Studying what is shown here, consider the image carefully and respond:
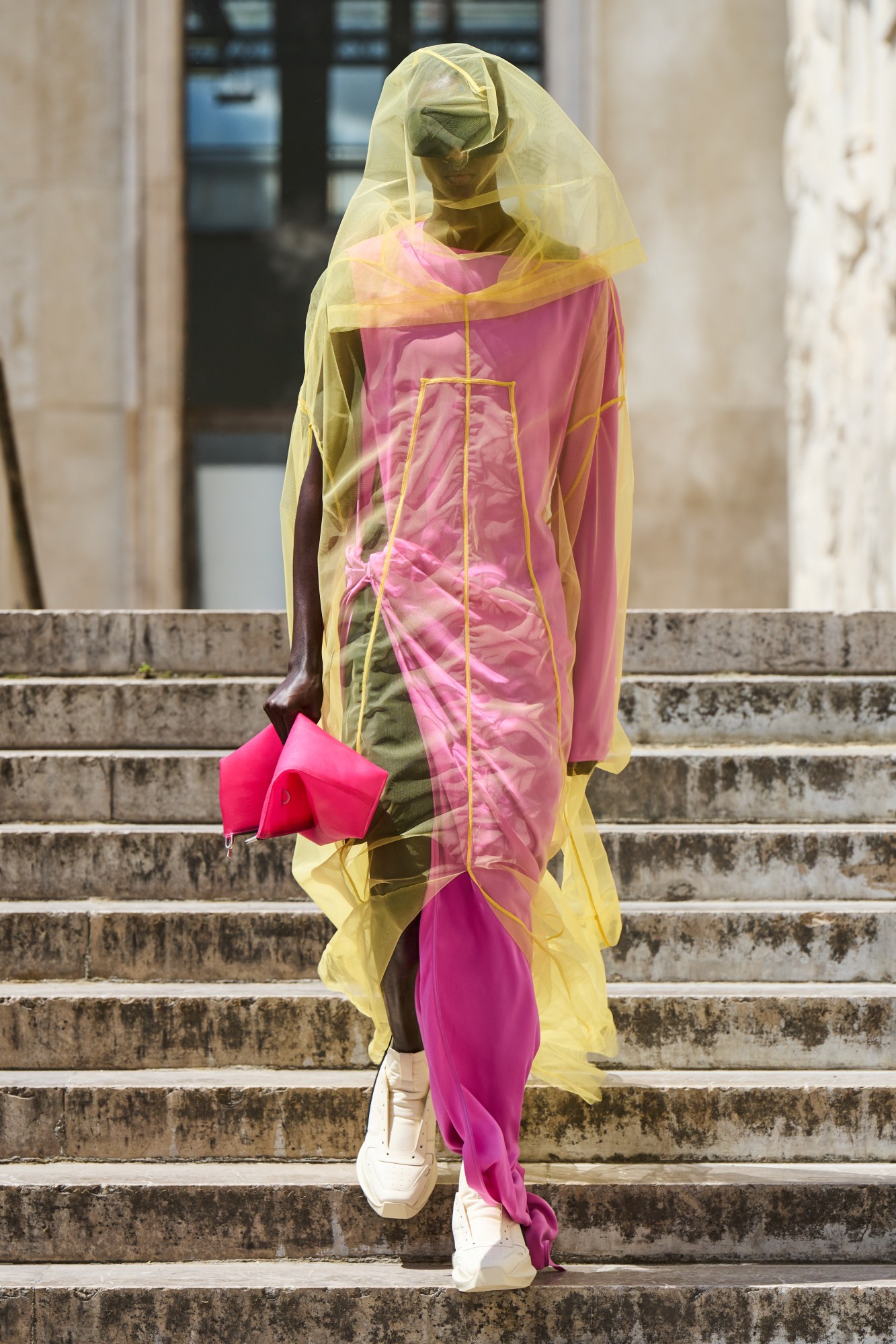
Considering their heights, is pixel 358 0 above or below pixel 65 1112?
above

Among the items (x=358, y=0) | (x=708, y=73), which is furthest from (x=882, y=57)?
(x=358, y=0)

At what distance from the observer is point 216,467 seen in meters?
9.50

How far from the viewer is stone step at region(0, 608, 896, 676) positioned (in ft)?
13.0

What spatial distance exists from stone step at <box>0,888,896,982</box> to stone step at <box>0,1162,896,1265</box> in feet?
2.10

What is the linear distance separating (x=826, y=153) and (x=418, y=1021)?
6.72 metres

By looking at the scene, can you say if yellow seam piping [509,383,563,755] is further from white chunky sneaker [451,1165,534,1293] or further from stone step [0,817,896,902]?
stone step [0,817,896,902]

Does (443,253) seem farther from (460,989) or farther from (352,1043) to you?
(352,1043)

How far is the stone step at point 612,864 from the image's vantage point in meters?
3.25

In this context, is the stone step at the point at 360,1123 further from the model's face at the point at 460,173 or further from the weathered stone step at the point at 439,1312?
the model's face at the point at 460,173

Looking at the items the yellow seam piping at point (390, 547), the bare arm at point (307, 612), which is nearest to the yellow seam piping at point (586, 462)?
the yellow seam piping at point (390, 547)

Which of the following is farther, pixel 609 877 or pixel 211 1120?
pixel 211 1120

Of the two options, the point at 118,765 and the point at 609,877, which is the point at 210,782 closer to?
the point at 118,765

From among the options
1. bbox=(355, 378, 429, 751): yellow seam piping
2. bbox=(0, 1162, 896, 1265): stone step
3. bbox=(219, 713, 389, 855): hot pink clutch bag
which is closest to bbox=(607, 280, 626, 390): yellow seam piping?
bbox=(355, 378, 429, 751): yellow seam piping

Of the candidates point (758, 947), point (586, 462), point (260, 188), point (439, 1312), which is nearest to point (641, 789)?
Answer: point (758, 947)
